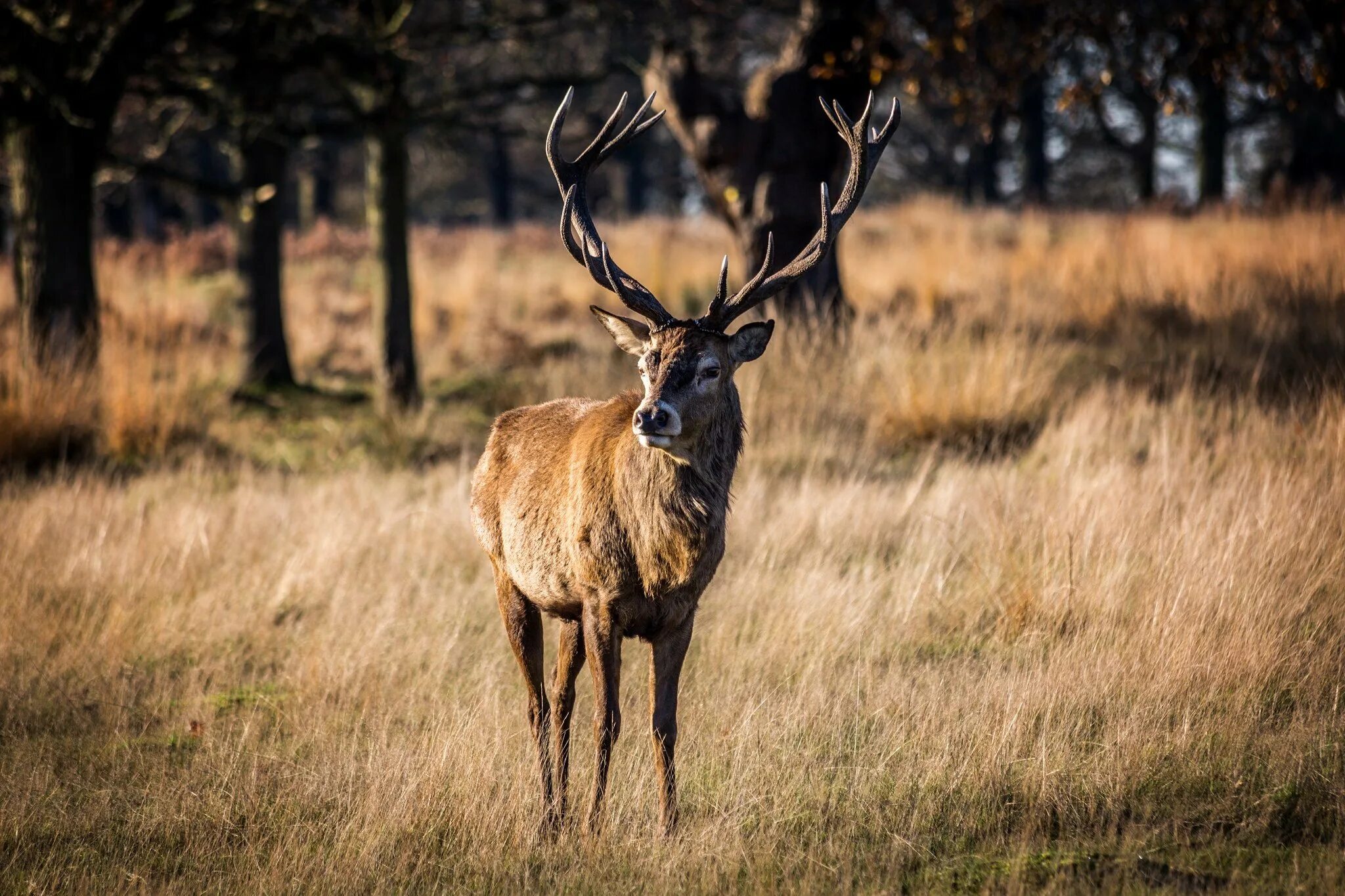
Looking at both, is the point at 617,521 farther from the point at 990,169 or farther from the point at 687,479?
→ the point at 990,169

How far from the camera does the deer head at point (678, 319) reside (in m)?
3.80

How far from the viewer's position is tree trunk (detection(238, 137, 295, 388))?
469 inches

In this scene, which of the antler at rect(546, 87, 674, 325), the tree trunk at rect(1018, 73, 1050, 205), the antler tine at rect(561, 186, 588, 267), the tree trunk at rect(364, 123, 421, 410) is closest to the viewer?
the antler at rect(546, 87, 674, 325)

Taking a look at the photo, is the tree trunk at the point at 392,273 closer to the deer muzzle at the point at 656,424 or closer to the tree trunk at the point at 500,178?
the deer muzzle at the point at 656,424

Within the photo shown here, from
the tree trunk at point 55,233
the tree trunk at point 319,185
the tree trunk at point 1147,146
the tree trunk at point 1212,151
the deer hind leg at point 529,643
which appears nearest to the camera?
the deer hind leg at point 529,643

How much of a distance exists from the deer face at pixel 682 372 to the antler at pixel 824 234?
0.30 ft

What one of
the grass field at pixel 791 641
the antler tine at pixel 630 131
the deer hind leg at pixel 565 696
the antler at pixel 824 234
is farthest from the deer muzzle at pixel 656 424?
the antler tine at pixel 630 131

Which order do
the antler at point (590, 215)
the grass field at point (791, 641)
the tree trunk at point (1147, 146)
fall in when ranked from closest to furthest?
the grass field at point (791, 641), the antler at point (590, 215), the tree trunk at point (1147, 146)

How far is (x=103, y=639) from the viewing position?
17.8 feet

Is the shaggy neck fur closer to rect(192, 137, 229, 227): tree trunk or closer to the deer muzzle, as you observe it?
the deer muzzle

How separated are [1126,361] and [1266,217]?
18.7 ft

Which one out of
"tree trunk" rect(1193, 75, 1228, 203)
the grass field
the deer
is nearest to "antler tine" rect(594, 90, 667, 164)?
the deer

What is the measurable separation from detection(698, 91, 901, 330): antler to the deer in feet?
0.04

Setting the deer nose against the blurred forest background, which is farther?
the blurred forest background
